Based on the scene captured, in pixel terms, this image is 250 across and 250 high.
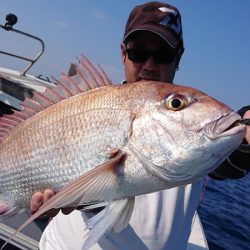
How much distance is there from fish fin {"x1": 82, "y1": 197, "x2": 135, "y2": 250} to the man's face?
52.7 inches

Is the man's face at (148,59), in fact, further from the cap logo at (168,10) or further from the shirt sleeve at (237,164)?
the shirt sleeve at (237,164)

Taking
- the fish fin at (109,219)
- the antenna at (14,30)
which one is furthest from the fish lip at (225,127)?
the antenna at (14,30)

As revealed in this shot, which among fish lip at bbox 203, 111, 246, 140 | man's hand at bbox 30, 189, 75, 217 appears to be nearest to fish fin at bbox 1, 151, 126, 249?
man's hand at bbox 30, 189, 75, 217

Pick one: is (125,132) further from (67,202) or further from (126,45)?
(126,45)

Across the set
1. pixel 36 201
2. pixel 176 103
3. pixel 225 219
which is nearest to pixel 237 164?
pixel 176 103

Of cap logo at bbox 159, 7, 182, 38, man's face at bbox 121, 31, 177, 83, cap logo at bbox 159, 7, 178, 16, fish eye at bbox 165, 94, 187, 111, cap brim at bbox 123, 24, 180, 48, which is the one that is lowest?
fish eye at bbox 165, 94, 187, 111

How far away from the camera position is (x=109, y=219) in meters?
2.08

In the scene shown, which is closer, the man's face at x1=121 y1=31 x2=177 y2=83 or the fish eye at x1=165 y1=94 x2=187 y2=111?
the fish eye at x1=165 y1=94 x2=187 y2=111

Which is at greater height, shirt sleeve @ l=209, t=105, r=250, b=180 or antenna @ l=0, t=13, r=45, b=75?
antenna @ l=0, t=13, r=45, b=75

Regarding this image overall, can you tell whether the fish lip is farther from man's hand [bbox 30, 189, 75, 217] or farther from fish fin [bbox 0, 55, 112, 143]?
man's hand [bbox 30, 189, 75, 217]

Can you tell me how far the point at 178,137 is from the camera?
2018 millimetres

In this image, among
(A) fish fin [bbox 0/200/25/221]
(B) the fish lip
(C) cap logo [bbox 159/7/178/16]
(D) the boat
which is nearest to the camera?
(B) the fish lip

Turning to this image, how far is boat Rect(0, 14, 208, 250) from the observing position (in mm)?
4180

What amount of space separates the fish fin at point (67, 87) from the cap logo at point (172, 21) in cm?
96
